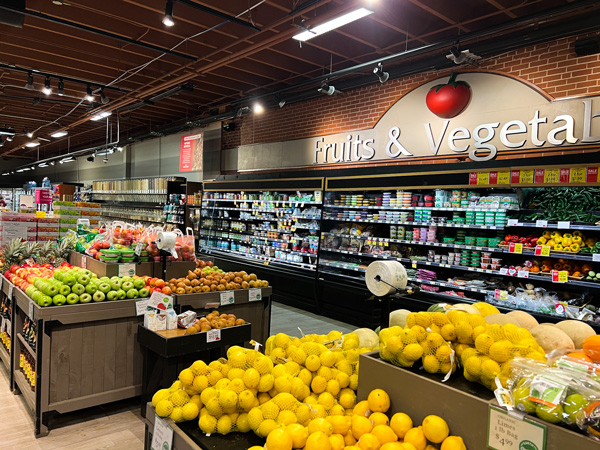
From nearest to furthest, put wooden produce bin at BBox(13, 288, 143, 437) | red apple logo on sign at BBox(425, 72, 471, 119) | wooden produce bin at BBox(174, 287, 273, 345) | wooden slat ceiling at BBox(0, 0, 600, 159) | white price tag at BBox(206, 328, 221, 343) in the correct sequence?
wooden produce bin at BBox(13, 288, 143, 437) → white price tag at BBox(206, 328, 221, 343) → wooden produce bin at BBox(174, 287, 273, 345) → wooden slat ceiling at BBox(0, 0, 600, 159) → red apple logo on sign at BBox(425, 72, 471, 119)

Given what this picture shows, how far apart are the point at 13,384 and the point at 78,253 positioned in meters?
1.66

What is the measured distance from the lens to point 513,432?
53.4 inches

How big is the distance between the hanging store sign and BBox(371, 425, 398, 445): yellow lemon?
13.2 feet

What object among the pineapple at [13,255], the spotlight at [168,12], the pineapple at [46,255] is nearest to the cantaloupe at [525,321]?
the spotlight at [168,12]

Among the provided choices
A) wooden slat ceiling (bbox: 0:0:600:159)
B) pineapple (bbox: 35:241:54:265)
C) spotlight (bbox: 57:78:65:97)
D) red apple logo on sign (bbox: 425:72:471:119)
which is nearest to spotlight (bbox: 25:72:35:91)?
wooden slat ceiling (bbox: 0:0:600:159)

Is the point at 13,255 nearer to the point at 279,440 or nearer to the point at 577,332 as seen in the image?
the point at 279,440

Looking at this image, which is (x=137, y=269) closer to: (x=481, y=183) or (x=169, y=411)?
(x=169, y=411)

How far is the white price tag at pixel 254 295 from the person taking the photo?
186 inches

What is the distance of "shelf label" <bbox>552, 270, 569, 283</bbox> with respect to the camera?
14.9 ft

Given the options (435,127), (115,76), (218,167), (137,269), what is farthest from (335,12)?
(218,167)

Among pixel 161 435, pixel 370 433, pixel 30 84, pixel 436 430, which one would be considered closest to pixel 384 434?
pixel 370 433

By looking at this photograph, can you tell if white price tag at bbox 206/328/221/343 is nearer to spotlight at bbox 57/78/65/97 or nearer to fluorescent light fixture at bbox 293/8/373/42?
fluorescent light fixture at bbox 293/8/373/42

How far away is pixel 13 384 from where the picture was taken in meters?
4.14

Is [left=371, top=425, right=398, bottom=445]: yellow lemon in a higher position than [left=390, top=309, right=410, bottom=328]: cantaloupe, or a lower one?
lower
